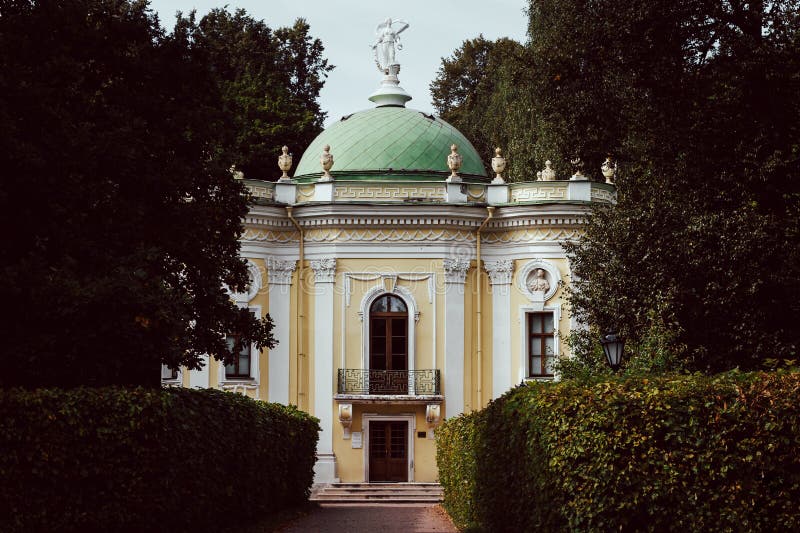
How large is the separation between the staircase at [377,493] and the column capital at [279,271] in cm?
613

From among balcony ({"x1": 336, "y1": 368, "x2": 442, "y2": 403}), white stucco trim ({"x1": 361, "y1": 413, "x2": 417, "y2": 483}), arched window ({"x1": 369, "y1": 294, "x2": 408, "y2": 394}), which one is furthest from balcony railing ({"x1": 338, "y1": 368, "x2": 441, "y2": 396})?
white stucco trim ({"x1": 361, "y1": 413, "x2": 417, "y2": 483})

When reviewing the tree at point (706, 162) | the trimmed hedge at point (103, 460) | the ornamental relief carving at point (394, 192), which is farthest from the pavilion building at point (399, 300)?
the trimmed hedge at point (103, 460)

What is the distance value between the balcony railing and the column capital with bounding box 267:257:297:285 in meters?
3.16

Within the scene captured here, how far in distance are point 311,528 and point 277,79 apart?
102 ft

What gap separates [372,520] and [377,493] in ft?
34.5

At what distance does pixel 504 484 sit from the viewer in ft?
63.7

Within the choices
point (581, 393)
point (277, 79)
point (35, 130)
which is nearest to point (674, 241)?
point (581, 393)

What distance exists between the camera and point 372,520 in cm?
2683

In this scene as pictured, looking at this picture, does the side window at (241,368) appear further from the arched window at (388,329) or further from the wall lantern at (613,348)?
the wall lantern at (613,348)

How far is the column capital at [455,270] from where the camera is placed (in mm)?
39219

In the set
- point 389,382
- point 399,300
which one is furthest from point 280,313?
point 389,382

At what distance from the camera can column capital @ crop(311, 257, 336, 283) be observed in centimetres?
3919

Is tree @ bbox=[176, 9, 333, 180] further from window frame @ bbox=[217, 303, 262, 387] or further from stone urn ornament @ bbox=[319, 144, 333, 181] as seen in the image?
window frame @ bbox=[217, 303, 262, 387]

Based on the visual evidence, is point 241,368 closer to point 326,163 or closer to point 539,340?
point 326,163
